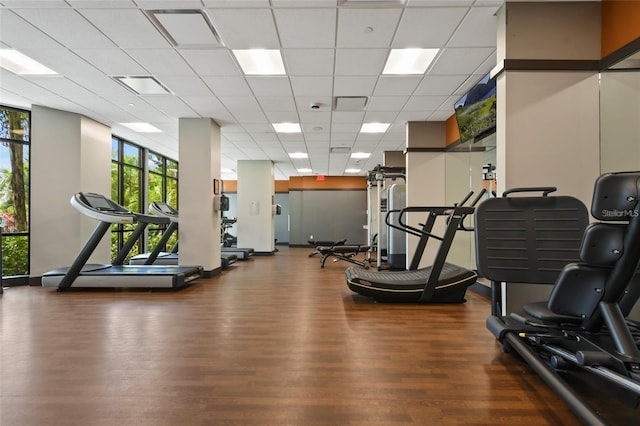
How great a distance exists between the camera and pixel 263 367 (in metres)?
2.60

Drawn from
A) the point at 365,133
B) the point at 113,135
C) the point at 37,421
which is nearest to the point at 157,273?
the point at 37,421

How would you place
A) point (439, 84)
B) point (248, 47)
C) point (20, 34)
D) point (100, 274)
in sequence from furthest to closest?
1. point (100, 274)
2. point (439, 84)
3. point (248, 47)
4. point (20, 34)

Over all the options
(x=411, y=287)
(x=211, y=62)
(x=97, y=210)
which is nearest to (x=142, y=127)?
(x=97, y=210)

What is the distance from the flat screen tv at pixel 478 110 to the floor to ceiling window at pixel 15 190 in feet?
24.0

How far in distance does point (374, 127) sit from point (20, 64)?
5776 millimetres

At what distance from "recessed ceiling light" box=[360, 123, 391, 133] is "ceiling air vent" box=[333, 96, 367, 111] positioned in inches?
45.3

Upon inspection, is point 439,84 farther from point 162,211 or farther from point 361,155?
point 162,211

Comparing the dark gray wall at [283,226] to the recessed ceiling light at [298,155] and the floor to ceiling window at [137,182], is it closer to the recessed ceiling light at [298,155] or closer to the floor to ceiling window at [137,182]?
the floor to ceiling window at [137,182]

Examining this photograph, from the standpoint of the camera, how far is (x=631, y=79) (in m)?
3.12

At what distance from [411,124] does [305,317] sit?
4750mm

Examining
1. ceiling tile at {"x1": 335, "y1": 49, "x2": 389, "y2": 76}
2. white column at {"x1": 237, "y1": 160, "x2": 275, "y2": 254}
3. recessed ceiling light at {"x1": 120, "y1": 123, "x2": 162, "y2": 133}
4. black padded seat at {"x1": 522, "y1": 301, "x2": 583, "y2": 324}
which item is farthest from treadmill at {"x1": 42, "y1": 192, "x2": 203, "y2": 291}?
white column at {"x1": 237, "y1": 160, "x2": 275, "y2": 254}

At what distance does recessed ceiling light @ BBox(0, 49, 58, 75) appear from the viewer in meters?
4.31

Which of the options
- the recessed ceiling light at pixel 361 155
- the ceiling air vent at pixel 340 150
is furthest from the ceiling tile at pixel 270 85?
the recessed ceiling light at pixel 361 155

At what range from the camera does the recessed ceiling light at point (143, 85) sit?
495cm
